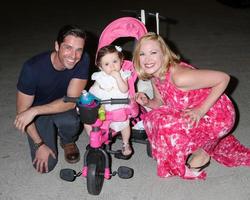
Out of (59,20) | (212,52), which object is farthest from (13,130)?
(59,20)

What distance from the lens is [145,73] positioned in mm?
2389

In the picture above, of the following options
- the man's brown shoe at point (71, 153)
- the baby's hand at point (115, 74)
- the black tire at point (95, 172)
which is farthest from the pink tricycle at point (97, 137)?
the man's brown shoe at point (71, 153)

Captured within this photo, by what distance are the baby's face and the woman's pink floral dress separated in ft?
1.00

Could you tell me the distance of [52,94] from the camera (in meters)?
2.68

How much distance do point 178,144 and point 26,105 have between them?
1.07 meters

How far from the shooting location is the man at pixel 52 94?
237 centimetres

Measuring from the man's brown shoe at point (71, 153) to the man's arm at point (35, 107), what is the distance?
13.2 inches

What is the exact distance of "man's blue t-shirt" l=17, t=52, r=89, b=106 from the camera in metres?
2.46

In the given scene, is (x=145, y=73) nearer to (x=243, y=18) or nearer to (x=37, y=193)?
(x=37, y=193)

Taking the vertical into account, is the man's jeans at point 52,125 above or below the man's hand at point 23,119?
below

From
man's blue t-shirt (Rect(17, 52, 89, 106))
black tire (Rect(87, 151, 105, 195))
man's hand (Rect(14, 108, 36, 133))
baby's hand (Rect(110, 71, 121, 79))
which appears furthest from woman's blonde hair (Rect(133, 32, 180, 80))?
man's hand (Rect(14, 108, 36, 133))

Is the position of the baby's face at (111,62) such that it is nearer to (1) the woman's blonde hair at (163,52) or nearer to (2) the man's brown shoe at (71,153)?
(1) the woman's blonde hair at (163,52)

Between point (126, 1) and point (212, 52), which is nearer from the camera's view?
point (212, 52)

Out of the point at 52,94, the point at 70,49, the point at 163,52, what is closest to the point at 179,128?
the point at 163,52
